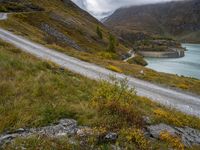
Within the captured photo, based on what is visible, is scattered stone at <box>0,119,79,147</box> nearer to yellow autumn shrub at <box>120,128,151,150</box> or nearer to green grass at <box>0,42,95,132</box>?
green grass at <box>0,42,95,132</box>

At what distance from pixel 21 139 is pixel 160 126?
19.1 feet

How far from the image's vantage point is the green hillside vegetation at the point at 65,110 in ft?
33.6

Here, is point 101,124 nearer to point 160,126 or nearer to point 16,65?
point 160,126

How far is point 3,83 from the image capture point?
13.7 m

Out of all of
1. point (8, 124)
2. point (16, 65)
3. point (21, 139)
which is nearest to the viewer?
point (21, 139)

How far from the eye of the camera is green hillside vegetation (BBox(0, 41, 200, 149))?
10.2 meters

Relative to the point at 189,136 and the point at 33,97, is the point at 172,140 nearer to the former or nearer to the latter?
the point at 189,136

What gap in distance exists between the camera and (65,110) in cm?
1192

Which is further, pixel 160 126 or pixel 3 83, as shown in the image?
pixel 3 83

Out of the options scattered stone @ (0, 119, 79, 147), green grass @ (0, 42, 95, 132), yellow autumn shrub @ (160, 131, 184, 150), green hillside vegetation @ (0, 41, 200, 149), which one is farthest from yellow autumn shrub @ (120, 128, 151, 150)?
green grass @ (0, 42, 95, 132)

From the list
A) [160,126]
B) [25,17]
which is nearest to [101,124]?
[160,126]

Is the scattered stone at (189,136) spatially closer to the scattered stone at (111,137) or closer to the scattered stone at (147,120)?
the scattered stone at (147,120)

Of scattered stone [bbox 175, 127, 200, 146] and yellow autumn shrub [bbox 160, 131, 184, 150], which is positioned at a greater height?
yellow autumn shrub [bbox 160, 131, 184, 150]

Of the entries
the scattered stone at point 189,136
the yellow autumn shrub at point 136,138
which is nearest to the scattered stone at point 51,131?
the yellow autumn shrub at point 136,138
